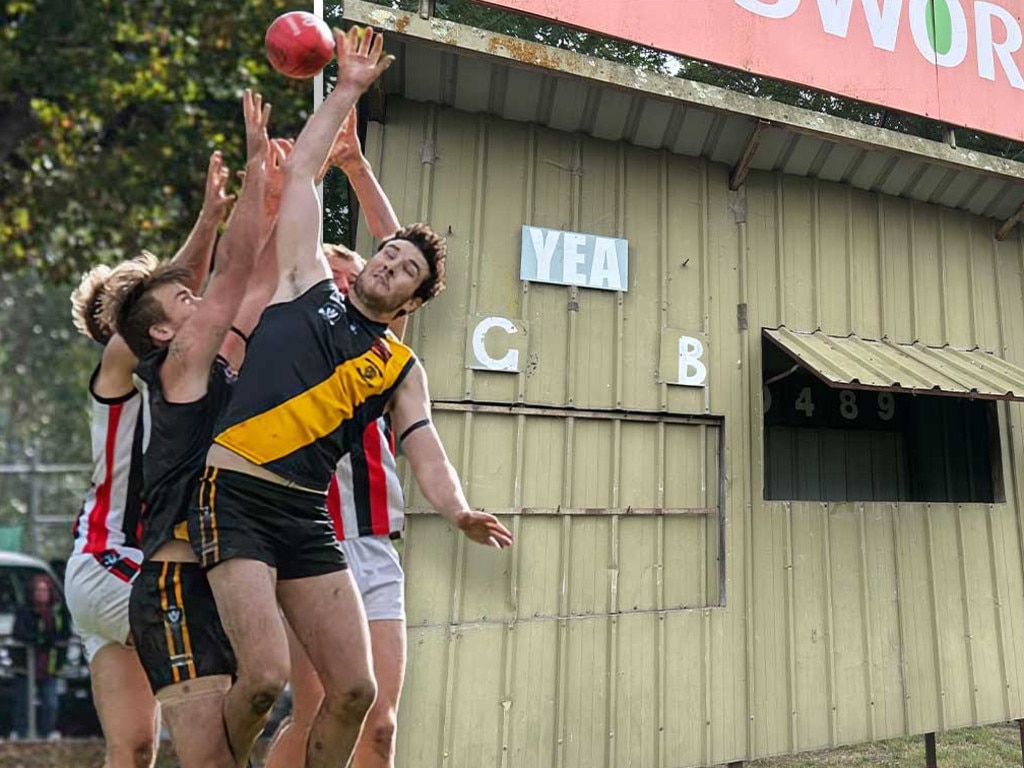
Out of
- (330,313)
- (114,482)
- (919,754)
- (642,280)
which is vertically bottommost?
(919,754)

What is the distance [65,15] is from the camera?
9.59 m

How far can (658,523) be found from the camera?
444cm

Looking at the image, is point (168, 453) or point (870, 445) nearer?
point (168, 453)

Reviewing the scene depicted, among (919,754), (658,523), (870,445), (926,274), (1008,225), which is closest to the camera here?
(658,523)

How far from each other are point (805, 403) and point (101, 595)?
192 inches

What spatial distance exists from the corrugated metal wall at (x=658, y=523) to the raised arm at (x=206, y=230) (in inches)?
37.5

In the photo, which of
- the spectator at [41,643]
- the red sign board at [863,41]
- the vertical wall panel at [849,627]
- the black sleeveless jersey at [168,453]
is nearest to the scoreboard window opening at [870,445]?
the vertical wall panel at [849,627]

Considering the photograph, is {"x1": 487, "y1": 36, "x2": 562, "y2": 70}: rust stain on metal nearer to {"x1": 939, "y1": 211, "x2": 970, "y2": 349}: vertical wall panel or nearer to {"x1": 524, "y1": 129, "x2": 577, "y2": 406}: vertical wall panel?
{"x1": 524, "y1": 129, "x2": 577, "y2": 406}: vertical wall panel

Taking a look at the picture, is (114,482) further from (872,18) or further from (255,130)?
(872,18)

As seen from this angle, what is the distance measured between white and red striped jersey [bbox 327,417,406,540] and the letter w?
3569 mm

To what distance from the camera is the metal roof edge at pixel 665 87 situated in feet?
12.3

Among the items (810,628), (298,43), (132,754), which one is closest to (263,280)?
(298,43)

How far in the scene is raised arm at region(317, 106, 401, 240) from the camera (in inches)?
132

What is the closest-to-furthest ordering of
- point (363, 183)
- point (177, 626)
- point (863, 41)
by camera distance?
point (177, 626) < point (363, 183) < point (863, 41)
